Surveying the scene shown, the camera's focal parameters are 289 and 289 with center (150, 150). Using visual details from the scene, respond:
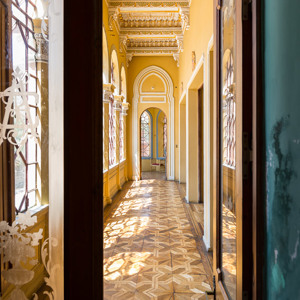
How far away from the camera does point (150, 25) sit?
9.84m

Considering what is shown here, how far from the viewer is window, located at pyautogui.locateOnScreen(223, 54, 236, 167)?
2.06 meters

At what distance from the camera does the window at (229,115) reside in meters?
2.06

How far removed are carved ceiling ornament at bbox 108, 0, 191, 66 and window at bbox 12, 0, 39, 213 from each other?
6.65 m

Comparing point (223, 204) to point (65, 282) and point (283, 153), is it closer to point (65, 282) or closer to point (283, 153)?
point (283, 153)

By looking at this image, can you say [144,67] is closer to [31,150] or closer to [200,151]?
[200,151]

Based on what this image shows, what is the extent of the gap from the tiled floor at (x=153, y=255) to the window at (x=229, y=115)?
1666 mm

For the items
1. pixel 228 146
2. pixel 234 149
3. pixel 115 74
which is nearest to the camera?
pixel 234 149

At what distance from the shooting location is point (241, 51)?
5.58 ft

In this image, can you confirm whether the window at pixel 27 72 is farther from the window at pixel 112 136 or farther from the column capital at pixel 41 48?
the window at pixel 112 136

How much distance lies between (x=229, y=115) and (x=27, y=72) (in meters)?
1.38

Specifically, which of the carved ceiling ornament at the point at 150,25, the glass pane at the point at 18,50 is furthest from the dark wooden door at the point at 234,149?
the carved ceiling ornament at the point at 150,25

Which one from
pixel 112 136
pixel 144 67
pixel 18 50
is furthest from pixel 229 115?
pixel 144 67

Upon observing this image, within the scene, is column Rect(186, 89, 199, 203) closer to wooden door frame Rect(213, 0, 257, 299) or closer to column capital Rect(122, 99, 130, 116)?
column capital Rect(122, 99, 130, 116)

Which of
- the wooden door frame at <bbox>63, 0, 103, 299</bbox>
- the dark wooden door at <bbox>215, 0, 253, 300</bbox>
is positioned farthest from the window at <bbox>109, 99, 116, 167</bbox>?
the wooden door frame at <bbox>63, 0, 103, 299</bbox>
